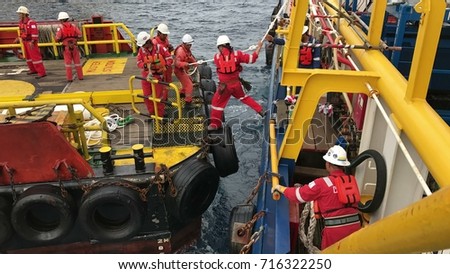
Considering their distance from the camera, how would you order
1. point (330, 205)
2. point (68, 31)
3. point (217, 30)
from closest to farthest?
point (330, 205) → point (68, 31) → point (217, 30)

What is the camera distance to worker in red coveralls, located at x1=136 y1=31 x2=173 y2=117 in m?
6.45

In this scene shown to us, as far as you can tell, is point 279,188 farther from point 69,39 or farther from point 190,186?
point 69,39

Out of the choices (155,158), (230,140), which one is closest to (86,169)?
(155,158)

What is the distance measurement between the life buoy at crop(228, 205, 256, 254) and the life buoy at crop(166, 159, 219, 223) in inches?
22.5

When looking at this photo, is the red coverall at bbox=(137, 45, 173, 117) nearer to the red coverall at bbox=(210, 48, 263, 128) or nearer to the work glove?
the red coverall at bbox=(210, 48, 263, 128)

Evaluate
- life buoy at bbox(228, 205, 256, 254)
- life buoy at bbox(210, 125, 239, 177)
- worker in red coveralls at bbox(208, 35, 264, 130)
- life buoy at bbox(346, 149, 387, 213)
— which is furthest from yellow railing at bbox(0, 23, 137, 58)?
life buoy at bbox(346, 149, 387, 213)

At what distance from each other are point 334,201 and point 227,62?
3.38 metres

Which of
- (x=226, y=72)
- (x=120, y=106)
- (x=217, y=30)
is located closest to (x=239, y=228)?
(x=226, y=72)

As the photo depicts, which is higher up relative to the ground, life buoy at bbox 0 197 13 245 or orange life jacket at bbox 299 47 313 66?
orange life jacket at bbox 299 47 313 66

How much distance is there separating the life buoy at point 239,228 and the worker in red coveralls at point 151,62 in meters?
2.27

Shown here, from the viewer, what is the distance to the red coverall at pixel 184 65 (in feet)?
22.9

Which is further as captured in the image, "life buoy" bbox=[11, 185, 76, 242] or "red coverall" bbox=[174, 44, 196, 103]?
"red coverall" bbox=[174, 44, 196, 103]

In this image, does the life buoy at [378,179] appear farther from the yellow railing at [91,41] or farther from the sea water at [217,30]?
the yellow railing at [91,41]

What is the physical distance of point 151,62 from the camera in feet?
21.3
